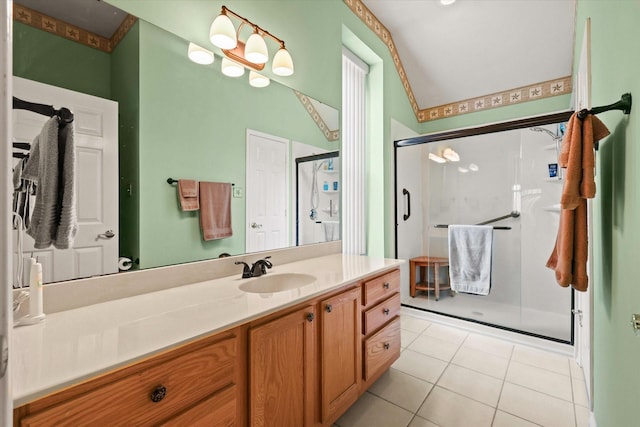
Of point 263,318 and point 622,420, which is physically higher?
point 263,318

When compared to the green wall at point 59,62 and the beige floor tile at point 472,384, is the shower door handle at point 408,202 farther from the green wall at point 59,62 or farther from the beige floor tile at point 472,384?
the green wall at point 59,62

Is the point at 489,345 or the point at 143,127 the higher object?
the point at 143,127

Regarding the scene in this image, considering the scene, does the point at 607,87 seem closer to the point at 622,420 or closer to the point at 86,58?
the point at 622,420

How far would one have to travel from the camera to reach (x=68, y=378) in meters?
0.62

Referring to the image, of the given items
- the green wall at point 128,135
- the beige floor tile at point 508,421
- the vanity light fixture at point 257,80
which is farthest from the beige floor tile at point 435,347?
the vanity light fixture at point 257,80

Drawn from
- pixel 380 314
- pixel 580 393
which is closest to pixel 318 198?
pixel 380 314

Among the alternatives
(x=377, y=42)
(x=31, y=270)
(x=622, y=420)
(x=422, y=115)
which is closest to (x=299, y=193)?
(x=31, y=270)

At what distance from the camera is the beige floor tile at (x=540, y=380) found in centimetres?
185

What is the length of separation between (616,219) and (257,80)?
5.94 feet

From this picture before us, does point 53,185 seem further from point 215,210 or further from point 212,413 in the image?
point 212,413

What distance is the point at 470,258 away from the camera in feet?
9.59

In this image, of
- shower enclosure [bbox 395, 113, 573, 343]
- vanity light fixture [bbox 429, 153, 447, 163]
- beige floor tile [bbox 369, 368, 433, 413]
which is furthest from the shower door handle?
beige floor tile [bbox 369, 368, 433, 413]

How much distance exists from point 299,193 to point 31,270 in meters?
1.41

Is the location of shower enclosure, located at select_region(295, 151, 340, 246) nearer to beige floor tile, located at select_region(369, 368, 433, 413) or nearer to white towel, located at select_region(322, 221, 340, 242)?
white towel, located at select_region(322, 221, 340, 242)
